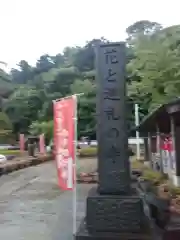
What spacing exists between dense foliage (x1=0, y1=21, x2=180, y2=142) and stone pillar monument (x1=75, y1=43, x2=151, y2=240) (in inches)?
364

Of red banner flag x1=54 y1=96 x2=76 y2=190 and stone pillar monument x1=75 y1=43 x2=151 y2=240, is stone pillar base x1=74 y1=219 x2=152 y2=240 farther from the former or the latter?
red banner flag x1=54 y1=96 x2=76 y2=190

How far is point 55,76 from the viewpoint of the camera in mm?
40656

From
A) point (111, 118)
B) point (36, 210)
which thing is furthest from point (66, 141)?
point (36, 210)

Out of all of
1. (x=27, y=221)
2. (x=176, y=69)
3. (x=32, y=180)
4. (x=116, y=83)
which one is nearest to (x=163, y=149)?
(x=176, y=69)

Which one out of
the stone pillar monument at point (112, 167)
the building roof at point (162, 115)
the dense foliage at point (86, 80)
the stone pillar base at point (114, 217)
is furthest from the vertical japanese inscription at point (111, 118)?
the dense foliage at point (86, 80)

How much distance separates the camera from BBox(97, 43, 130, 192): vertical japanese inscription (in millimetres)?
5633

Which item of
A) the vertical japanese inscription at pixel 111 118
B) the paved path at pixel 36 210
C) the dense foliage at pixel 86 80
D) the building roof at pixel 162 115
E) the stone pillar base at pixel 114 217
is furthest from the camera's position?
the dense foliage at pixel 86 80

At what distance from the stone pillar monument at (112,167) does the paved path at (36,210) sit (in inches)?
36.5

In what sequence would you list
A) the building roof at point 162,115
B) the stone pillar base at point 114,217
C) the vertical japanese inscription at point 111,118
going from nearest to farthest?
the stone pillar base at point 114,217, the vertical japanese inscription at point 111,118, the building roof at point 162,115

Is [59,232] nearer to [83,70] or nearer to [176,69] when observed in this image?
[176,69]

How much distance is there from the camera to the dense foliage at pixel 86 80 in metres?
15.6

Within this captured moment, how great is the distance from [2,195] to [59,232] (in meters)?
5.06

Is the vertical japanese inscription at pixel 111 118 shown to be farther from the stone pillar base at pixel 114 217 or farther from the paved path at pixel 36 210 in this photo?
the paved path at pixel 36 210

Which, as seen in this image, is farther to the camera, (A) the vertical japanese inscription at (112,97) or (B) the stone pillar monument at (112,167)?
(A) the vertical japanese inscription at (112,97)
